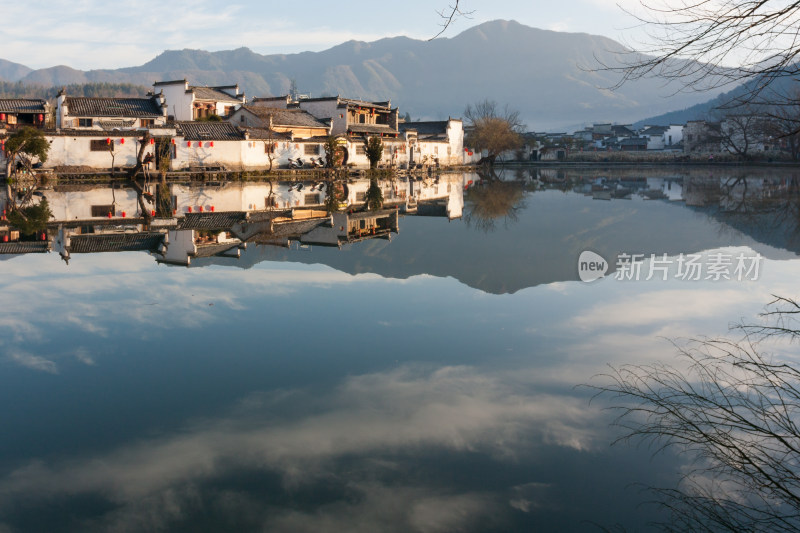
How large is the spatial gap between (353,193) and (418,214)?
5904 millimetres

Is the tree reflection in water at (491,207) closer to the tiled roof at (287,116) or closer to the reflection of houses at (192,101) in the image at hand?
the tiled roof at (287,116)

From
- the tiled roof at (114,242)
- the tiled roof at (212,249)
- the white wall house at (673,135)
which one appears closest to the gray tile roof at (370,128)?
the tiled roof at (114,242)

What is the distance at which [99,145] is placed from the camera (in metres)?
26.8

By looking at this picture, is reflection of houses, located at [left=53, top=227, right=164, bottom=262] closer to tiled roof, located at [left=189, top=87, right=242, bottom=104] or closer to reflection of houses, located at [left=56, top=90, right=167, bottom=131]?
reflection of houses, located at [left=56, top=90, right=167, bottom=131]

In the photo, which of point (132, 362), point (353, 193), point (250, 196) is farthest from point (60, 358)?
point (353, 193)

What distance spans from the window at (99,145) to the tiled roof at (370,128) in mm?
15543

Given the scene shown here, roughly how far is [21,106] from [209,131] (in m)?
11.6

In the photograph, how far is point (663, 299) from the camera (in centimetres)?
747

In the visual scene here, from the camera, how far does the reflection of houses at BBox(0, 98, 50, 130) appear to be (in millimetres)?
33625

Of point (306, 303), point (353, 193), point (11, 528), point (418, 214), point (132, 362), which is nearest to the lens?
point (11, 528)

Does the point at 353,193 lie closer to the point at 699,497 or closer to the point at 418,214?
the point at 418,214

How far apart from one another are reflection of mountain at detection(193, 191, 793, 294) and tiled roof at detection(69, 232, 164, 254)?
184 centimetres

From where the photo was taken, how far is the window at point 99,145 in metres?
26.6

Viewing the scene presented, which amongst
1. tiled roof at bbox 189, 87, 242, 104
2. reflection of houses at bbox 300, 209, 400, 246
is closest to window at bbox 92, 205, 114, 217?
reflection of houses at bbox 300, 209, 400, 246
